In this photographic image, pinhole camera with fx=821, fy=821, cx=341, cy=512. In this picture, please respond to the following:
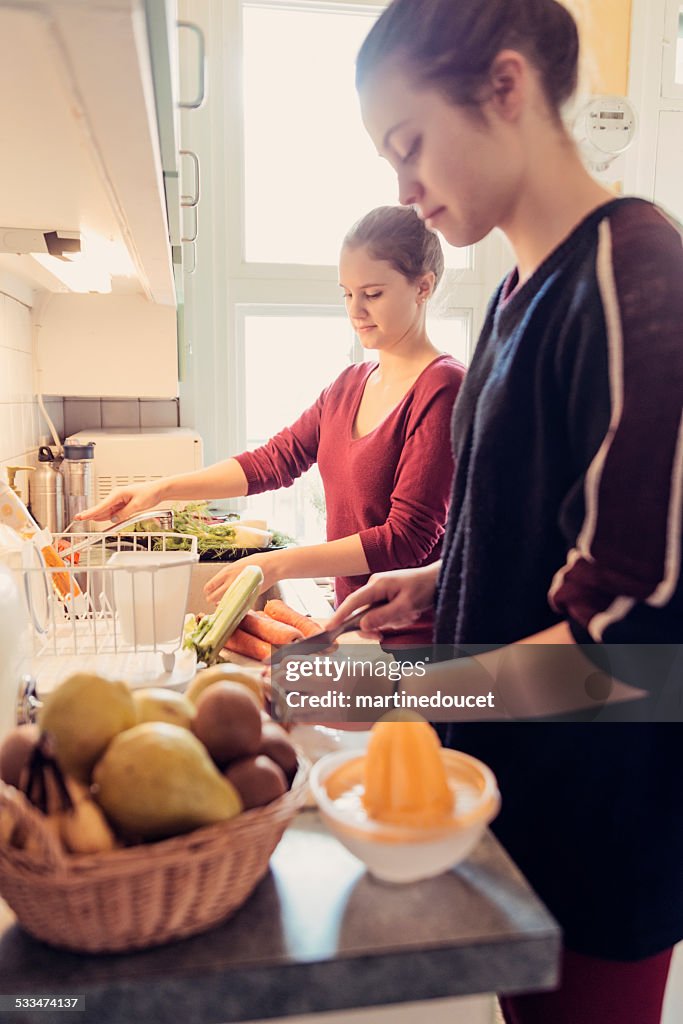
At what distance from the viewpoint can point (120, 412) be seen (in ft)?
9.83

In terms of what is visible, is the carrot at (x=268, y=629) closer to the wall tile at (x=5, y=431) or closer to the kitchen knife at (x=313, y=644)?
the kitchen knife at (x=313, y=644)

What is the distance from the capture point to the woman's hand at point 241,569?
4.43 ft

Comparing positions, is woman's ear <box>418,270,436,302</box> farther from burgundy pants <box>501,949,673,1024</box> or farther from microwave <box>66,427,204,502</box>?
microwave <box>66,427,204,502</box>

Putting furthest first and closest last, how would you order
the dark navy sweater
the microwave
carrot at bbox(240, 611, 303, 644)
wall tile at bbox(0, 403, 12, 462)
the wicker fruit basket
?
the microwave < wall tile at bbox(0, 403, 12, 462) < carrot at bbox(240, 611, 303, 644) < the dark navy sweater < the wicker fruit basket

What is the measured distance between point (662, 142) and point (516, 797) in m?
2.87

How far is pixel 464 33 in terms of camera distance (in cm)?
75

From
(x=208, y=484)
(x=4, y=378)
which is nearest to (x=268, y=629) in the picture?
(x=208, y=484)

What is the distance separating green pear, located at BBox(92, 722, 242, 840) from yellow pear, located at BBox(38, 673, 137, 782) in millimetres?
11

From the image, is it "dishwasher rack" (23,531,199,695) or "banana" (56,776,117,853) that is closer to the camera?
"banana" (56,776,117,853)

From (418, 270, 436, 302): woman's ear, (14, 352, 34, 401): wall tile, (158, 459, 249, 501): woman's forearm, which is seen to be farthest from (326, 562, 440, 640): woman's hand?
(14, 352, 34, 401): wall tile

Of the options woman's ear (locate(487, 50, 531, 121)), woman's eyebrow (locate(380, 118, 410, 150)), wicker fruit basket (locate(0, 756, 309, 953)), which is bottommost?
wicker fruit basket (locate(0, 756, 309, 953))

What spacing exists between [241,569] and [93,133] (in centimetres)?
76

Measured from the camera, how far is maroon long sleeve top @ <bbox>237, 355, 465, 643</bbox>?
1.40 metres

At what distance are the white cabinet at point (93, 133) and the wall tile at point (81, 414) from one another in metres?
1.10
